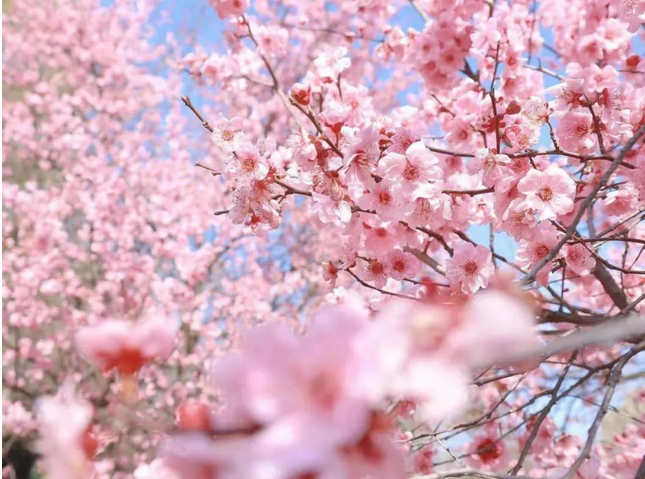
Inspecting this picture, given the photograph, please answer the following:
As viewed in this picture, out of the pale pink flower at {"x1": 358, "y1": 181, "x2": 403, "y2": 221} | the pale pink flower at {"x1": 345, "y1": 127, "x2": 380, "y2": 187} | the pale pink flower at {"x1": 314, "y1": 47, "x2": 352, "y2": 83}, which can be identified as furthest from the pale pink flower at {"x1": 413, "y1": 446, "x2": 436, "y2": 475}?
the pale pink flower at {"x1": 314, "y1": 47, "x2": 352, "y2": 83}

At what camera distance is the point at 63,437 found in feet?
2.09

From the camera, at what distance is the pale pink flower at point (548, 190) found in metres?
1.86

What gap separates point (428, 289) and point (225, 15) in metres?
2.13

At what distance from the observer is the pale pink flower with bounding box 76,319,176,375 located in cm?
70

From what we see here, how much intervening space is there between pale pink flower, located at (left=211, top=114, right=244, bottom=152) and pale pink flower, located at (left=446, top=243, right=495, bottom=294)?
37.9 inches

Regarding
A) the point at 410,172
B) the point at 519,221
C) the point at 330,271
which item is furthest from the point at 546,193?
the point at 330,271

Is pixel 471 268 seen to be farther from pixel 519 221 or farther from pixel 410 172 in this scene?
pixel 410 172

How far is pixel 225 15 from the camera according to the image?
10.3 ft

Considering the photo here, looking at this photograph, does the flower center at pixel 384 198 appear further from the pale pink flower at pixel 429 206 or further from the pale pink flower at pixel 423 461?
the pale pink flower at pixel 423 461

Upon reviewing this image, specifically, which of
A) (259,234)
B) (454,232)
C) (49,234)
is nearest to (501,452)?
(454,232)

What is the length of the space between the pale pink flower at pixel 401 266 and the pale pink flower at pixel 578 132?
0.79 m

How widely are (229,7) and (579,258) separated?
93.5 inches

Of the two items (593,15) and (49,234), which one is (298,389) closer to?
(593,15)

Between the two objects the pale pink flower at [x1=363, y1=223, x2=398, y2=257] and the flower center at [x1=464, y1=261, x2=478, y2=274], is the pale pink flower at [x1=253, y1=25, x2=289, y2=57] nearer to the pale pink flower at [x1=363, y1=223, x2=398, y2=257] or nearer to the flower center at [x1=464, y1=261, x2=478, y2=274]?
the pale pink flower at [x1=363, y1=223, x2=398, y2=257]
